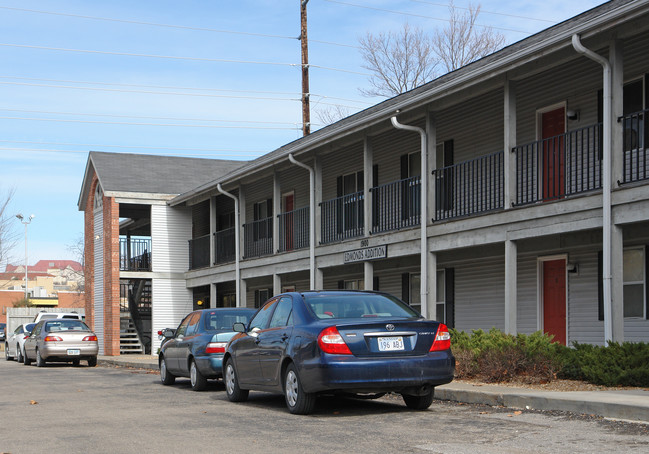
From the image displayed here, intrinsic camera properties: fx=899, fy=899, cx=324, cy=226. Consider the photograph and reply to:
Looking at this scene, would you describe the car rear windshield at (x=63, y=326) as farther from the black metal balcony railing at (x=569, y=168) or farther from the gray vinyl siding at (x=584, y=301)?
Answer: the gray vinyl siding at (x=584, y=301)

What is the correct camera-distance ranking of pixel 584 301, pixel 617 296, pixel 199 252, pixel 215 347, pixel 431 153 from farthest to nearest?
1. pixel 199 252
2. pixel 431 153
3. pixel 584 301
4. pixel 215 347
5. pixel 617 296

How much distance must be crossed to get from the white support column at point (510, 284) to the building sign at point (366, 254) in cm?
445

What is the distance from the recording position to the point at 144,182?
119ft

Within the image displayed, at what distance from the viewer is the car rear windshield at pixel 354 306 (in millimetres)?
11258

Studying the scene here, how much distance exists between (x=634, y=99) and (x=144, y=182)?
78.2 feet

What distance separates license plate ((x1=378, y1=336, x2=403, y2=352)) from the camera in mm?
10531

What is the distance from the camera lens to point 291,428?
9797 mm

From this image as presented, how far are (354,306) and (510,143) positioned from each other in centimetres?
628

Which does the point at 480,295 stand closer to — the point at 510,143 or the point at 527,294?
the point at 527,294

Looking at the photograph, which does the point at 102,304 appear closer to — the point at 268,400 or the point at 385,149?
the point at 385,149

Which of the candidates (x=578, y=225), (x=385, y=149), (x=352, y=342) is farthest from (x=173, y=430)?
(x=385, y=149)

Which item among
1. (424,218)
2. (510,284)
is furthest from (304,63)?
(510,284)

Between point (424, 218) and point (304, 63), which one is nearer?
point (424, 218)

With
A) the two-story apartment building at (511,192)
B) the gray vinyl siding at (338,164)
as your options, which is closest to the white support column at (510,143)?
the two-story apartment building at (511,192)
